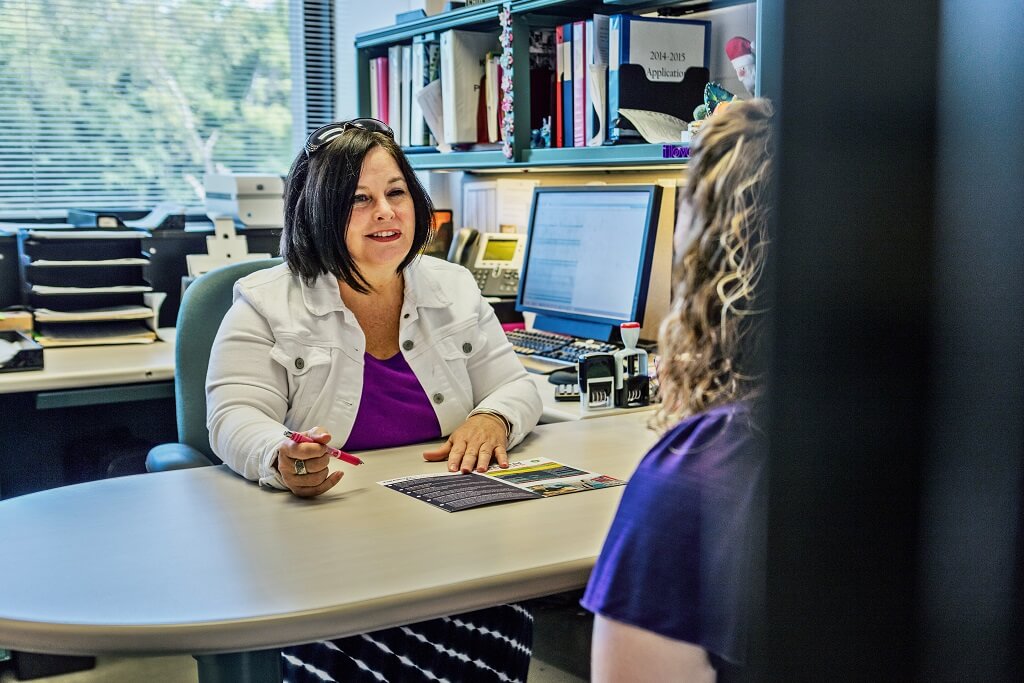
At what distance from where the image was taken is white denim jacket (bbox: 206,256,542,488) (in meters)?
1.61

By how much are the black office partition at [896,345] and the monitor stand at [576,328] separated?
7.31 ft

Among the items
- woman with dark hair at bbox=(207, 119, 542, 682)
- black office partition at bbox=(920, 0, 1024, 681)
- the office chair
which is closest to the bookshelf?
woman with dark hair at bbox=(207, 119, 542, 682)

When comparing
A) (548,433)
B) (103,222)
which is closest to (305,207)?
Result: (548,433)

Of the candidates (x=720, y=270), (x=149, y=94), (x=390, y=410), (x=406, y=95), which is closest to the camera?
(x=720, y=270)

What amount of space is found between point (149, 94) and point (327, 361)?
7.47 feet

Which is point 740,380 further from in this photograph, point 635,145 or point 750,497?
point 635,145

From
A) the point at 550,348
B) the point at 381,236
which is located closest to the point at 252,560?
the point at 381,236

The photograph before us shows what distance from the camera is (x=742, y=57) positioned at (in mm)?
2051

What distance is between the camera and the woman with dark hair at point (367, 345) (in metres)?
1.60

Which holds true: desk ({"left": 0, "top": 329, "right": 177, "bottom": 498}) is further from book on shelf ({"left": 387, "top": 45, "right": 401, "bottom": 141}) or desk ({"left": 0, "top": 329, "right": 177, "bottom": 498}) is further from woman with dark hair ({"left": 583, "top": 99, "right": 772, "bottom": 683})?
woman with dark hair ({"left": 583, "top": 99, "right": 772, "bottom": 683})

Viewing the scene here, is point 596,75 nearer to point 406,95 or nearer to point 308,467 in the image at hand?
point 406,95

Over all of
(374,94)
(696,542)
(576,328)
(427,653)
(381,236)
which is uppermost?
(374,94)

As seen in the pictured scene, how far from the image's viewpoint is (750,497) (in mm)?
280

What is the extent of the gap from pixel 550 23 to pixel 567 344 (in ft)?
2.62
